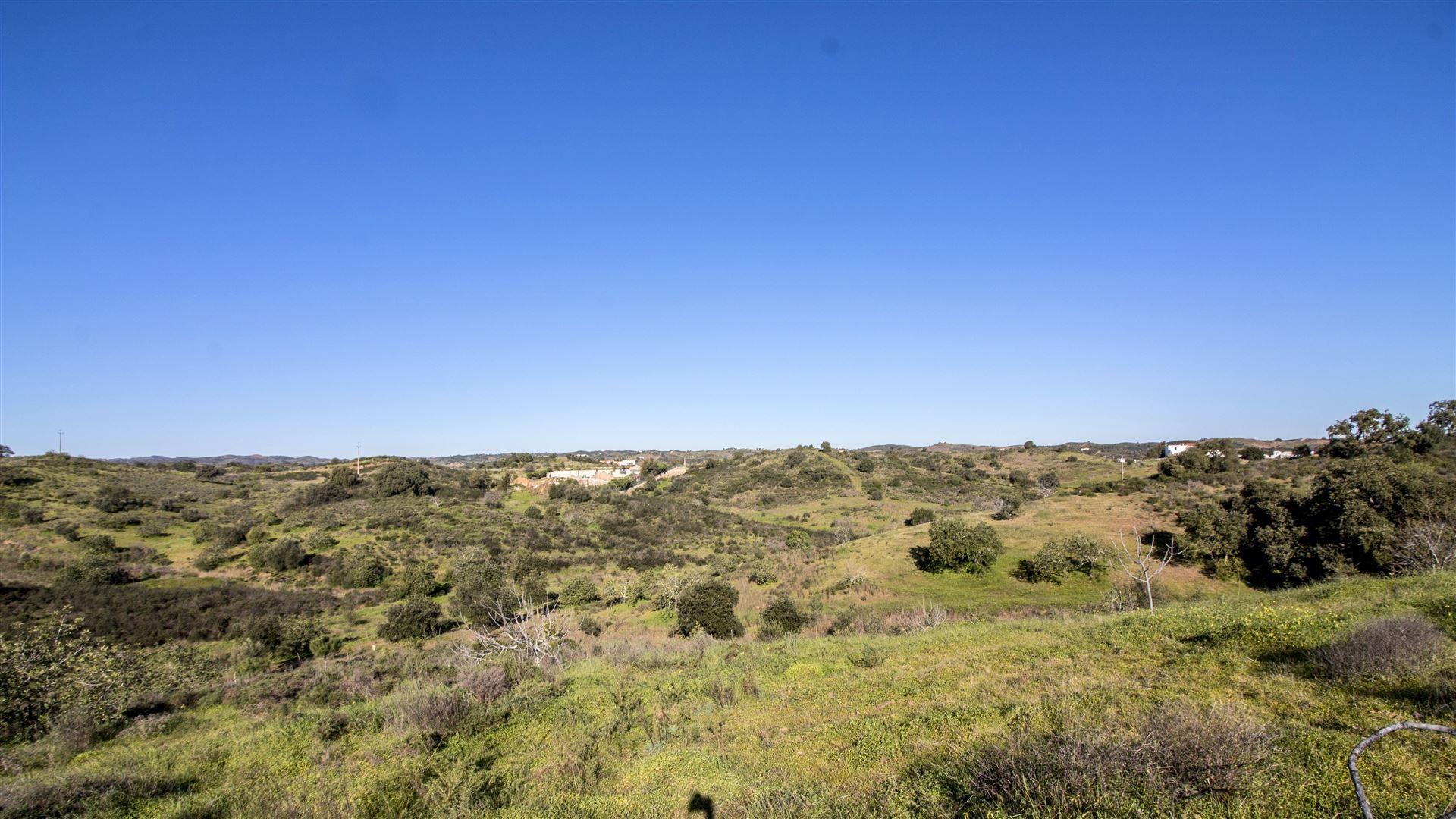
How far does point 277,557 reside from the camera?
30156 mm

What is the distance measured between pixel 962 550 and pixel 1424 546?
14462 mm

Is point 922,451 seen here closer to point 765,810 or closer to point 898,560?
point 898,560

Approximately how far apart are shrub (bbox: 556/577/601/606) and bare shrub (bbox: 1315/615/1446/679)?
26.5m

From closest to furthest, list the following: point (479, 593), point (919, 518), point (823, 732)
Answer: point (823, 732)
point (479, 593)
point (919, 518)

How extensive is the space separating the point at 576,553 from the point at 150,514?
1059 inches

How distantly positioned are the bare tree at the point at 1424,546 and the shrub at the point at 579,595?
2961cm

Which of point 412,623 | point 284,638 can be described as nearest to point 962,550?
point 412,623

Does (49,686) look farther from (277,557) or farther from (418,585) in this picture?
(277,557)

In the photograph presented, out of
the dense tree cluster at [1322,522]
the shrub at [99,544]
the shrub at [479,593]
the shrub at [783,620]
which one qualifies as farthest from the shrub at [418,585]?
the dense tree cluster at [1322,522]

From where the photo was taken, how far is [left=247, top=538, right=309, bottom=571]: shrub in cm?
2995

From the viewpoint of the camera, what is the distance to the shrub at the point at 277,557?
30.0 meters

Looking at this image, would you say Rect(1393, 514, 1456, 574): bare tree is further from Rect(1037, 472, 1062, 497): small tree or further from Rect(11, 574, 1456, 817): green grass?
Rect(1037, 472, 1062, 497): small tree

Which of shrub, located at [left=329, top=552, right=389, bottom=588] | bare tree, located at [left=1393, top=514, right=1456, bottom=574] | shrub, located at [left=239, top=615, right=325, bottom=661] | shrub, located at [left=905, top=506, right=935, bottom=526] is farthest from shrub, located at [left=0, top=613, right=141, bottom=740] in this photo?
shrub, located at [left=905, top=506, right=935, bottom=526]

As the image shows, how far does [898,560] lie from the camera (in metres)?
29.8
